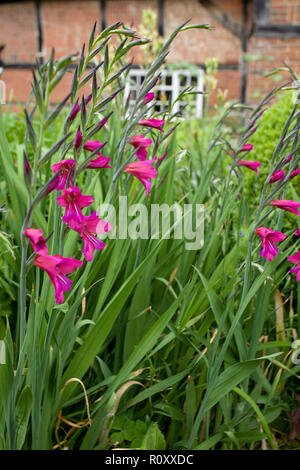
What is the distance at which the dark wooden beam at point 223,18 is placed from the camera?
7.25m

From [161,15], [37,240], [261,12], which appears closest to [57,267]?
[37,240]

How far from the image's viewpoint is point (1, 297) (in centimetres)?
131

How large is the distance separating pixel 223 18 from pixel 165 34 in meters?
0.90

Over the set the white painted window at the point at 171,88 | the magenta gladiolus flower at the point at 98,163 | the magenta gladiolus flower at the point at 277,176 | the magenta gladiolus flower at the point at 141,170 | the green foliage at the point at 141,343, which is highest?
the white painted window at the point at 171,88

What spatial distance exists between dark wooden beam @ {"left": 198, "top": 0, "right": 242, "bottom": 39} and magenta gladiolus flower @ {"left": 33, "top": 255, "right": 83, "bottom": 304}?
7.36m

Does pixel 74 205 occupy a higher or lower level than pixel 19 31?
lower

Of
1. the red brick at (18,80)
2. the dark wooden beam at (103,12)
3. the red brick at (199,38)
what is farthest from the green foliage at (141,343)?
the red brick at (18,80)

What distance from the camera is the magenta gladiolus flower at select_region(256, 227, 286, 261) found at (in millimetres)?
944

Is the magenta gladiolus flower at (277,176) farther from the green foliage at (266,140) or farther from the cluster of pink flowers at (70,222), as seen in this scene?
the green foliage at (266,140)

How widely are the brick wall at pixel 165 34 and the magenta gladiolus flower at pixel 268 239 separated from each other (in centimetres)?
608

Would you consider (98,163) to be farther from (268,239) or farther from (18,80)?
(18,80)

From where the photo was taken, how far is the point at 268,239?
970mm

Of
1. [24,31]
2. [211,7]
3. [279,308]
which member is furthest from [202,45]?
[279,308]
